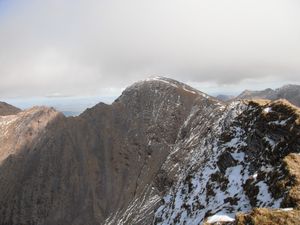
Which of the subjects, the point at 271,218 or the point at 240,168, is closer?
the point at 271,218

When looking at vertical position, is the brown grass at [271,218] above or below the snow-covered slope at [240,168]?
above

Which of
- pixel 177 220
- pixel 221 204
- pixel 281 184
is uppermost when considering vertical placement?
pixel 281 184

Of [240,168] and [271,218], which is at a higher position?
[271,218]

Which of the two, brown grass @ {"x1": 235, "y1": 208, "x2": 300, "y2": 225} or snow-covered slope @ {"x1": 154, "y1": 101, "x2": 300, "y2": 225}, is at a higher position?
brown grass @ {"x1": 235, "y1": 208, "x2": 300, "y2": 225}

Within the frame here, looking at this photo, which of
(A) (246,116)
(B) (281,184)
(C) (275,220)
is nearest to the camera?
(C) (275,220)

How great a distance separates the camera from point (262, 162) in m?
47.0

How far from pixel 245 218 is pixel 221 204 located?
28.2 meters

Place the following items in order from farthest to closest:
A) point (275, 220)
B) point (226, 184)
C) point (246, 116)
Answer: point (246, 116)
point (226, 184)
point (275, 220)

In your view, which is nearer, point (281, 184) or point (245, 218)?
point (245, 218)

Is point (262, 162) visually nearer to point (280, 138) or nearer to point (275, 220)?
point (280, 138)

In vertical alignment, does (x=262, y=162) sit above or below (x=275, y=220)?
below

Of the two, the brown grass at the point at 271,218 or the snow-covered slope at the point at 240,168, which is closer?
the brown grass at the point at 271,218

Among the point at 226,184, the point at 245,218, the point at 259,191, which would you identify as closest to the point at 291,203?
the point at 245,218

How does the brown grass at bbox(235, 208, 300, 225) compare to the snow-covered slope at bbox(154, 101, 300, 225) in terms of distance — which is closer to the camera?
the brown grass at bbox(235, 208, 300, 225)
